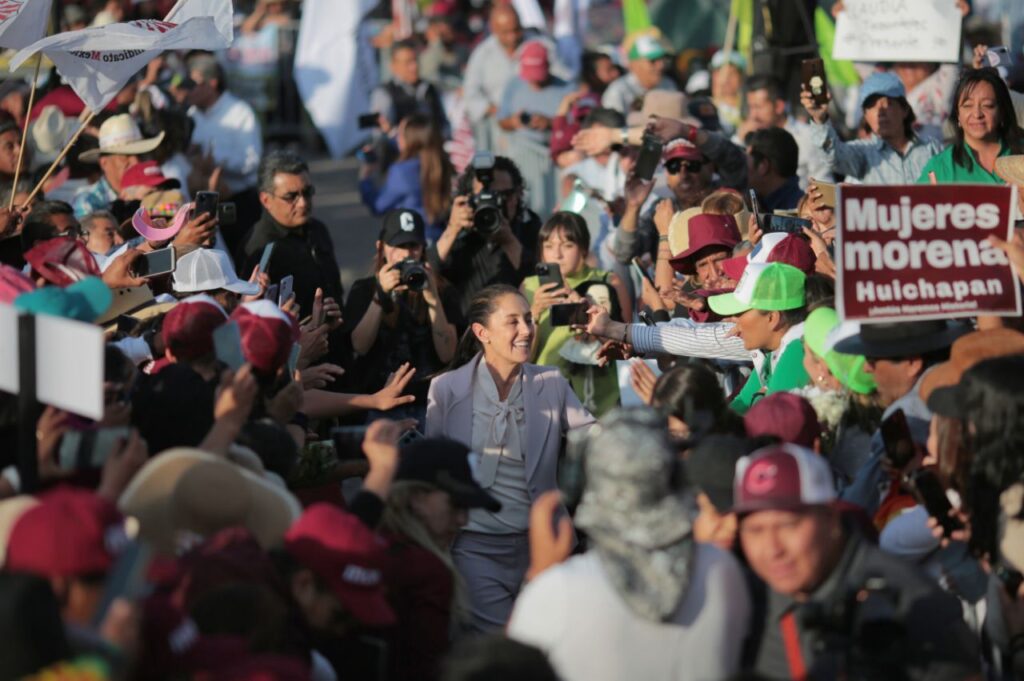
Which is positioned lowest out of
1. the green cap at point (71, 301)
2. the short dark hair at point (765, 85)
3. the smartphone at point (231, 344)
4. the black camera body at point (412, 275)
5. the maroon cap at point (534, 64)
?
the smartphone at point (231, 344)

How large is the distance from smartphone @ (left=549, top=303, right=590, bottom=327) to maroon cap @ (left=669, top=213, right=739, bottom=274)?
2.51ft

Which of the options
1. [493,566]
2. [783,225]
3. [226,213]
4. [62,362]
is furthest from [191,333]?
[226,213]

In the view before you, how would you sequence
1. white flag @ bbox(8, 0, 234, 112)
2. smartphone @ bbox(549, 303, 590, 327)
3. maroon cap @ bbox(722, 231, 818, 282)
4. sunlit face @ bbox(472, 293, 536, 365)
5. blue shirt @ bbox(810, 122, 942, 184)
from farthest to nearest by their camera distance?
blue shirt @ bbox(810, 122, 942, 184) < white flag @ bbox(8, 0, 234, 112) < smartphone @ bbox(549, 303, 590, 327) < maroon cap @ bbox(722, 231, 818, 282) < sunlit face @ bbox(472, 293, 536, 365)

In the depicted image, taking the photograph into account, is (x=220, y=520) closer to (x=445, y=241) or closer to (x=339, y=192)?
(x=445, y=241)

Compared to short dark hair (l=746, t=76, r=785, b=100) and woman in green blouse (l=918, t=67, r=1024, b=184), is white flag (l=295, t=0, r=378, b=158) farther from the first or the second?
woman in green blouse (l=918, t=67, r=1024, b=184)

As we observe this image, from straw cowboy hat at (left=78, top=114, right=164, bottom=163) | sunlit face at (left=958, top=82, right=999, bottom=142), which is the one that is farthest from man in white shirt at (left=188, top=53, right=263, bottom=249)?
sunlit face at (left=958, top=82, right=999, bottom=142)

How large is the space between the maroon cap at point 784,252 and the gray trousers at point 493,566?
1634 millimetres

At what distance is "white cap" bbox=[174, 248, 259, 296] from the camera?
7.59 meters

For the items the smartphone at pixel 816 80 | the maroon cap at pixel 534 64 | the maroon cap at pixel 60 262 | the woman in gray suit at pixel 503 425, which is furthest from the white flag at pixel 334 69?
the maroon cap at pixel 60 262

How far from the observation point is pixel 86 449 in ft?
16.1

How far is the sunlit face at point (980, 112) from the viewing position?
8242 millimetres

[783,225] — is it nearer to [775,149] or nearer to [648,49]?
[775,149]

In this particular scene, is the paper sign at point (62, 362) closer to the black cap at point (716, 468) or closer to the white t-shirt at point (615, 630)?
the white t-shirt at point (615, 630)

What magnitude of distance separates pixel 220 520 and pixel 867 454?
7.90 ft
